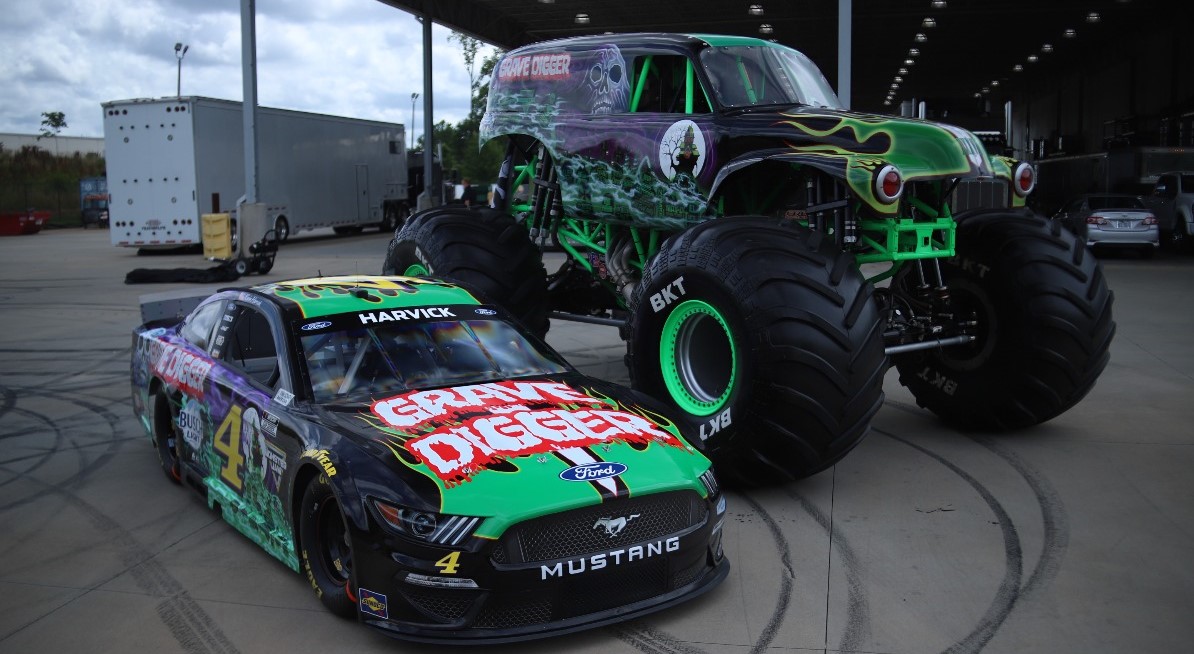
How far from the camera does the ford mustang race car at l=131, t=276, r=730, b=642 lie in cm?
432

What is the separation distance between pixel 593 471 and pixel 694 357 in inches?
104

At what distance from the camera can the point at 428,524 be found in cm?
432

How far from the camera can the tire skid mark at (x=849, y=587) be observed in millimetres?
4633

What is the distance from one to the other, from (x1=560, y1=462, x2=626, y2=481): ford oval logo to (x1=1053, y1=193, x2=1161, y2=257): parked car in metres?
22.2

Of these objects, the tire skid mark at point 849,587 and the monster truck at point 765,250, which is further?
the monster truck at point 765,250

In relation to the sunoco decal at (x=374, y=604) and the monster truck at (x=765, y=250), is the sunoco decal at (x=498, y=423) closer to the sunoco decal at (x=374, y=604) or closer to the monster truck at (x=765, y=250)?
the sunoco decal at (x=374, y=604)

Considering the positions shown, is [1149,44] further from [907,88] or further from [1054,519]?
[1054,519]

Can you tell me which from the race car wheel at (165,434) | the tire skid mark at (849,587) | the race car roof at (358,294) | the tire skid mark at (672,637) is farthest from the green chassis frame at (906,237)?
the race car wheel at (165,434)

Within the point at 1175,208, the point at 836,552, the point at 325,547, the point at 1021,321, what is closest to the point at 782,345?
the point at 836,552

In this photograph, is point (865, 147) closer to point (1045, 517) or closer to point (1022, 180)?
point (1022, 180)

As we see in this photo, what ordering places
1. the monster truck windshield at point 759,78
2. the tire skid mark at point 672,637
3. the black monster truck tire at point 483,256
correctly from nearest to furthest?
1. the tire skid mark at point 672,637
2. the monster truck windshield at point 759,78
3. the black monster truck tire at point 483,256

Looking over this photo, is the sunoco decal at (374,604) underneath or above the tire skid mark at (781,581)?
above

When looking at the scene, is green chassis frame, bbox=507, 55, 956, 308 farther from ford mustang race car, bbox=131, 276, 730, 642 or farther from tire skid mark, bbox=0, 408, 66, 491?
tire skid mark, bbox=0, 408, 66, 491

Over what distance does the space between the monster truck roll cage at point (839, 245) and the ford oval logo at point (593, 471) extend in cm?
267
